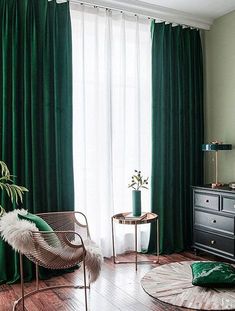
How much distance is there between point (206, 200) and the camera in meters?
4.36

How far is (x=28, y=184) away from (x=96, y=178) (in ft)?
2.86

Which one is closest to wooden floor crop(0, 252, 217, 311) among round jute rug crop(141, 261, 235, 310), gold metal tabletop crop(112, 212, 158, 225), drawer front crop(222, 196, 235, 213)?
round jute rug crop(141, 261, 235, 310)

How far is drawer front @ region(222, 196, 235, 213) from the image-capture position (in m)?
4.00

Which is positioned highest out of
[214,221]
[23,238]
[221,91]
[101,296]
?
[221,91]

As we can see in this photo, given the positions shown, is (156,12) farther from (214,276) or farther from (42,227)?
(214,276)

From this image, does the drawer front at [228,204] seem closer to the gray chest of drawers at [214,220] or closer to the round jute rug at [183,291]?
the gray chest of drawers at [214,220]

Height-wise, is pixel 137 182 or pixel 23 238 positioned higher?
pixel 137 182

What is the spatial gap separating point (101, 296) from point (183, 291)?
2.46 feet

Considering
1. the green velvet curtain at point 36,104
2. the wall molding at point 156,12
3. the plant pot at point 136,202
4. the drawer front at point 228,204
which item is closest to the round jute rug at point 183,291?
the plant pot at point 136,202

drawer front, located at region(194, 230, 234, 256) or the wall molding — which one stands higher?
the wall molding

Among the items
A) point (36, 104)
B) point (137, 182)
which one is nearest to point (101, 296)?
point (137, 182)

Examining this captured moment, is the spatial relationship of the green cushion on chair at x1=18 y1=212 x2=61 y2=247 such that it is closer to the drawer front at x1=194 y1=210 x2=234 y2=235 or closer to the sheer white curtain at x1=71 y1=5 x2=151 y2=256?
the sheer white curtain at x1=71 y1=5 x2=151 y2=256

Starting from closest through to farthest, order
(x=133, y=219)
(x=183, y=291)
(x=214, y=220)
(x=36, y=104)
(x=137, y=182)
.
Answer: (x=183, y=291), (x=36, y=104), (x=133, y=219), (x=214, y=220), (x=137, y=182)

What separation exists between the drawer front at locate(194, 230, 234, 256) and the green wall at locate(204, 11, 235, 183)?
84 cm
